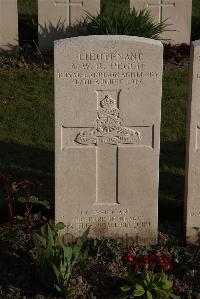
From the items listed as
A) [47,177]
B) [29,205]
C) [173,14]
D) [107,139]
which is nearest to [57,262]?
[107,139]

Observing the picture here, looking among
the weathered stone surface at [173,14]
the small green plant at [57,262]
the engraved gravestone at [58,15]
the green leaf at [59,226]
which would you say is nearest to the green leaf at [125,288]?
the small green plant at [57,262]

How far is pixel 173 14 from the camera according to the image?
12.5 m

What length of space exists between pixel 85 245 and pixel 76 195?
1.43ft

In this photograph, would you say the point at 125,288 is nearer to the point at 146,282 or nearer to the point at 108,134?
the point at 146,282

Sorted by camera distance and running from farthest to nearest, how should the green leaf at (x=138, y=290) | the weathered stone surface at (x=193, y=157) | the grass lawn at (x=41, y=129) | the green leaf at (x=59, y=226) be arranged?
the grass lawn at (x=41, y=129)
the green leaf at (x=59, y=226)
the weathered stone surface at (x=193, y=157)
the green leaf at (x=138, y=290)

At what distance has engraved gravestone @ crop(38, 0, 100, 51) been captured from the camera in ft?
40.2

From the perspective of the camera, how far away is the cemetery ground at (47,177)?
5465 mm

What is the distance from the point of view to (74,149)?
5.80m

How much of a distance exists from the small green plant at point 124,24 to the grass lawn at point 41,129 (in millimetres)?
893

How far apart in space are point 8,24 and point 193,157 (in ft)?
24.1

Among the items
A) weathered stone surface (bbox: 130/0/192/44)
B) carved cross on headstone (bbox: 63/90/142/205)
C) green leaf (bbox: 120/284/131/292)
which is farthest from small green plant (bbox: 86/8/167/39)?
green leaf (bbox: 120/284/131/292)

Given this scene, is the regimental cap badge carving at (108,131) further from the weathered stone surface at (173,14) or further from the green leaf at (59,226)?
the weathered stone surface at (173,14)

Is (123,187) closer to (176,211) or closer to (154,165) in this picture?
(154,165)

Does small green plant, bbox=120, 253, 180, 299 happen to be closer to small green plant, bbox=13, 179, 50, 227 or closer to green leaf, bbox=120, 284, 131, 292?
green leaf, bbox=120, 284, 131, 292
